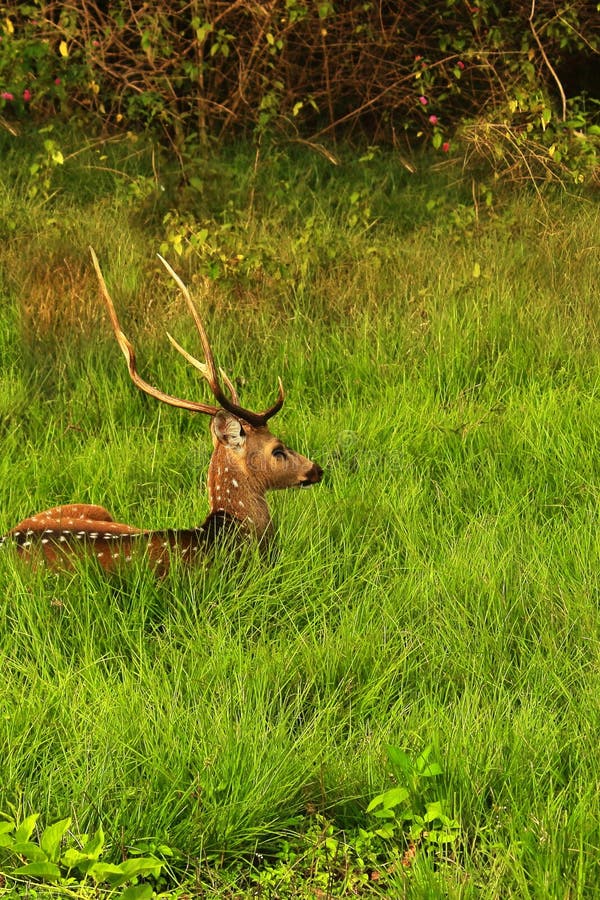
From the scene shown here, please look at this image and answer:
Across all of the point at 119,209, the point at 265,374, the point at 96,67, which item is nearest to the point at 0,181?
the point at 119,209

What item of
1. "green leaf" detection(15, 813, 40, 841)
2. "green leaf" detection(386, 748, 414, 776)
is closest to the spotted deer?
"green leaf" detection(386, 748, 414, 776)

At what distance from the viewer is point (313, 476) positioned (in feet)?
16.2

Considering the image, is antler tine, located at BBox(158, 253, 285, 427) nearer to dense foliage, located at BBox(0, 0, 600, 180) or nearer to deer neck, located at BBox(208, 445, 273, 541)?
deer neck, located at BBox(208, 445, 273, 541)

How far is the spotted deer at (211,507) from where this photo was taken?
4.31 meters

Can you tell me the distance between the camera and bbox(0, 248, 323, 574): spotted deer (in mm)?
4312

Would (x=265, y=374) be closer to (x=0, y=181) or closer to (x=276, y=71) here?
(x=0, y=181)

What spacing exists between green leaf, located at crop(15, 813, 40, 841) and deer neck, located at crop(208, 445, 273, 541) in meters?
1.84

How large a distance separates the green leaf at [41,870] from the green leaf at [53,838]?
5cm

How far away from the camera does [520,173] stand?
8.80 m

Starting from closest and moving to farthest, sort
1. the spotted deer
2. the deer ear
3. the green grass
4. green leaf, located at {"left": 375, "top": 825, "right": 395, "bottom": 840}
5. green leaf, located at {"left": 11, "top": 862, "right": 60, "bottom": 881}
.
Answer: green leaf, located at {"left": 11, "top": 862, "right": 60, "bottom": 881}
green leaf, located at {"left": 375, "top": 825, "right": 395, "bottom": 840}
the green grass
the spotted deer
the deer ear

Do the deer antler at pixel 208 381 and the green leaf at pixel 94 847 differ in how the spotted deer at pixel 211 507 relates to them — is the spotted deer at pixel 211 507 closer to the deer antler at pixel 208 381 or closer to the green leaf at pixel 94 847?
the deer antler at pixel 208 381

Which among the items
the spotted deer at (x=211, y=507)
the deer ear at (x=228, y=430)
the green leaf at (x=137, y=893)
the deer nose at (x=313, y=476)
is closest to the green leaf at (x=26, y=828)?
the green leaf at (x=137, y=893)

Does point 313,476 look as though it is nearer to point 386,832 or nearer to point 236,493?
point 236,493

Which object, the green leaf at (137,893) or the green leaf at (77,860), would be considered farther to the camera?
the green leaf at (77,860)
